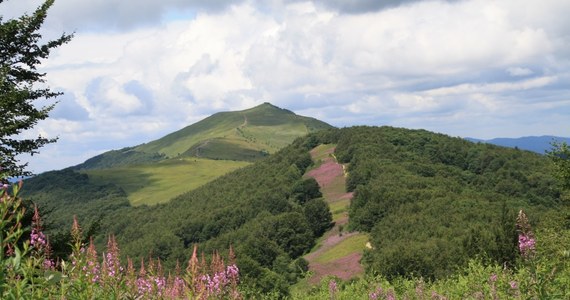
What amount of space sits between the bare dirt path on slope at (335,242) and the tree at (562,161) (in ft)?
125

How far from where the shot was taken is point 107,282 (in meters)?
5.33

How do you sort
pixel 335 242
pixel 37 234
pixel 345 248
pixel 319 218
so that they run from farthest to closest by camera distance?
pixel 319 218 → pixel 335 242 → pixel 345 248 → pixel 37 234

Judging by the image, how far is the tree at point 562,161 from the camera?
152 feet

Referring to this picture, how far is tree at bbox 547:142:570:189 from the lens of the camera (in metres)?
46.3

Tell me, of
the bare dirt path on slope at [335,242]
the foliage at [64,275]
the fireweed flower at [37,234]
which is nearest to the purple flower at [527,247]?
the foliage at [64,275]

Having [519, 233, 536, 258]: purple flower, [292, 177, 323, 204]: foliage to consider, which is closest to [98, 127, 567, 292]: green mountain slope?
[292, 177, 323, 204]: foliage

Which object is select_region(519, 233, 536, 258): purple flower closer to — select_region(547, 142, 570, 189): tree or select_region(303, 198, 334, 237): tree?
select_region(547, 142, 570, 189): tree

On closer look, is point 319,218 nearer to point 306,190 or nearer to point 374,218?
point 374,218

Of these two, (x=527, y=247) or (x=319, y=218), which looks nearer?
(x=527, y=247)

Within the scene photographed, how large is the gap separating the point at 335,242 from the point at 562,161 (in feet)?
298

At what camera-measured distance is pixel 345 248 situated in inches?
5005

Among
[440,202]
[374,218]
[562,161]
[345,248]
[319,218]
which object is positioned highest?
[562,161]

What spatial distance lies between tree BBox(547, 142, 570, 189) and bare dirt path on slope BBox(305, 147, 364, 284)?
38.1 m

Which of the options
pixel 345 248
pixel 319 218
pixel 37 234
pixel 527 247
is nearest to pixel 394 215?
pixel 345 248
